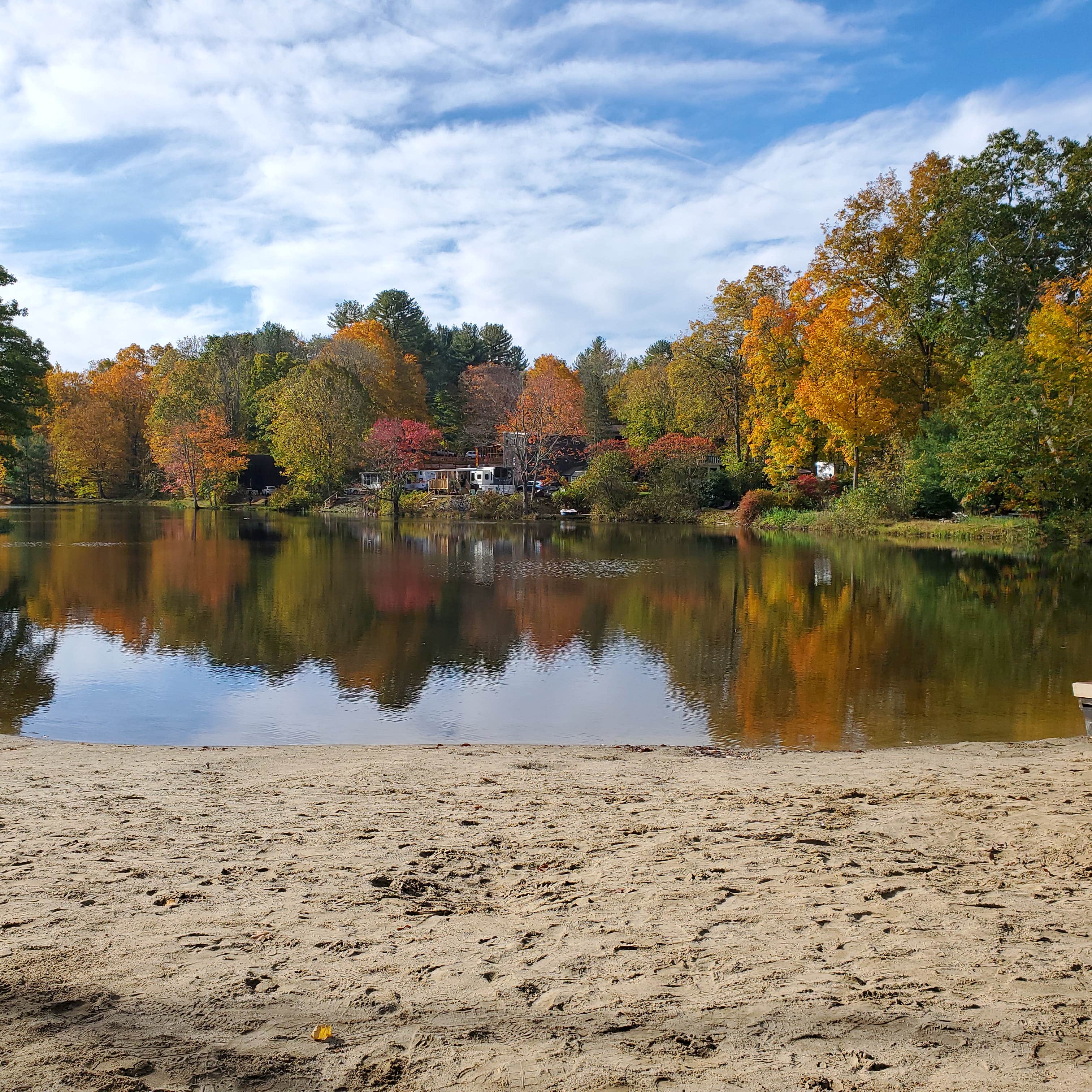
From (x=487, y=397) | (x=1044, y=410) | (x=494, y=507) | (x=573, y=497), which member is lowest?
(x=494, y=507)

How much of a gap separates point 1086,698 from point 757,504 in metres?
39.8

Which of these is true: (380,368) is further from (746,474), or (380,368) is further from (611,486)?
(746,474)

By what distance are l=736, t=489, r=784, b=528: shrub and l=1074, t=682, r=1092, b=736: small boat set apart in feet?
129

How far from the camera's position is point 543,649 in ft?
48.3

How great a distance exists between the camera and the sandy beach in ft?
9.18

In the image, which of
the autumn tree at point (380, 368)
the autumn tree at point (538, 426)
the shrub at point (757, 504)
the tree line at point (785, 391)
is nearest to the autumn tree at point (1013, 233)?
the tree line at point (785, 391)

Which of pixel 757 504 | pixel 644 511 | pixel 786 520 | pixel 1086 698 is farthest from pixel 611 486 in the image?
pixel 1086 698

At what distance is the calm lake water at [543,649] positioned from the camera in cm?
1009

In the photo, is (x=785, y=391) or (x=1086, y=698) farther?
→ (x=785, y=391)

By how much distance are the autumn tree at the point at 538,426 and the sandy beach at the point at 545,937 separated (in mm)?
53042

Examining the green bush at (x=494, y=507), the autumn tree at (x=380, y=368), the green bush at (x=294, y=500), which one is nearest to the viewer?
the green bush at (x=494, y=507)

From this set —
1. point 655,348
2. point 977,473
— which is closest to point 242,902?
point 977,473

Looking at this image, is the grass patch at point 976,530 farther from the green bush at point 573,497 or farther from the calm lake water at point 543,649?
the green bush at point 573,497

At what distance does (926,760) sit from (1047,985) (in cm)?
482
